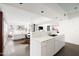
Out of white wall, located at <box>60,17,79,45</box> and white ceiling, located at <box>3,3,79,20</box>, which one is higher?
white ceiling, located at <box>3,3,79,20</box>

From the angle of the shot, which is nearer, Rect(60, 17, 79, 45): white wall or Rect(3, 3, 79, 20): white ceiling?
Rect(3, 3, 79, 20): white ceiling

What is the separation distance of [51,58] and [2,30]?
140 cm

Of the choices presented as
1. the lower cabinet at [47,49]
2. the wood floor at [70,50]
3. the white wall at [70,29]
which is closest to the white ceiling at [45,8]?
the white wall at [70,29]

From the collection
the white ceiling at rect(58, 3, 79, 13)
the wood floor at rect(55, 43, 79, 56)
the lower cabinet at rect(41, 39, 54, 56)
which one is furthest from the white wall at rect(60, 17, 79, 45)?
the lower cabinet at rect(41, 39, 54, 56)

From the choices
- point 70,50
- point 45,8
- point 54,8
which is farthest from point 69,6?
point 70,50

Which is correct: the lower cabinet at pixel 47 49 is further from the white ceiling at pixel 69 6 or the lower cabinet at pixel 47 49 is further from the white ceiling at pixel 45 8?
the white ceiling at pixel 69 6

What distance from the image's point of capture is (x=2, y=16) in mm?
1847

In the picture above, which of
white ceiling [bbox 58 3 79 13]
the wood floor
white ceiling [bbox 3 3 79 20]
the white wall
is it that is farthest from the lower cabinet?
white ceiling [bbox 58 3 79 13]

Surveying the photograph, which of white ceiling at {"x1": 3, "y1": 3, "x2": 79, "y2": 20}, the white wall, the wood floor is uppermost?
white ceiling at {"x1": 3, "y1": 3, "x2": 79, "y2": 20}

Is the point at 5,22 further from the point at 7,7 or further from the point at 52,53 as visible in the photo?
the point at 52,53

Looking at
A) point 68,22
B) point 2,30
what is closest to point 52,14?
point 68,22

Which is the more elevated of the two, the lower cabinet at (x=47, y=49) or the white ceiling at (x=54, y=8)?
the white ceiling at (x=54, y=8)

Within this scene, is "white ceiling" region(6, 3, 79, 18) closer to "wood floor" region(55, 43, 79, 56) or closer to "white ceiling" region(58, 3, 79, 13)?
"white ceiling" region(58, 3, 79, 13)

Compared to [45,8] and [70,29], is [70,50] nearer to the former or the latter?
[70,29]
